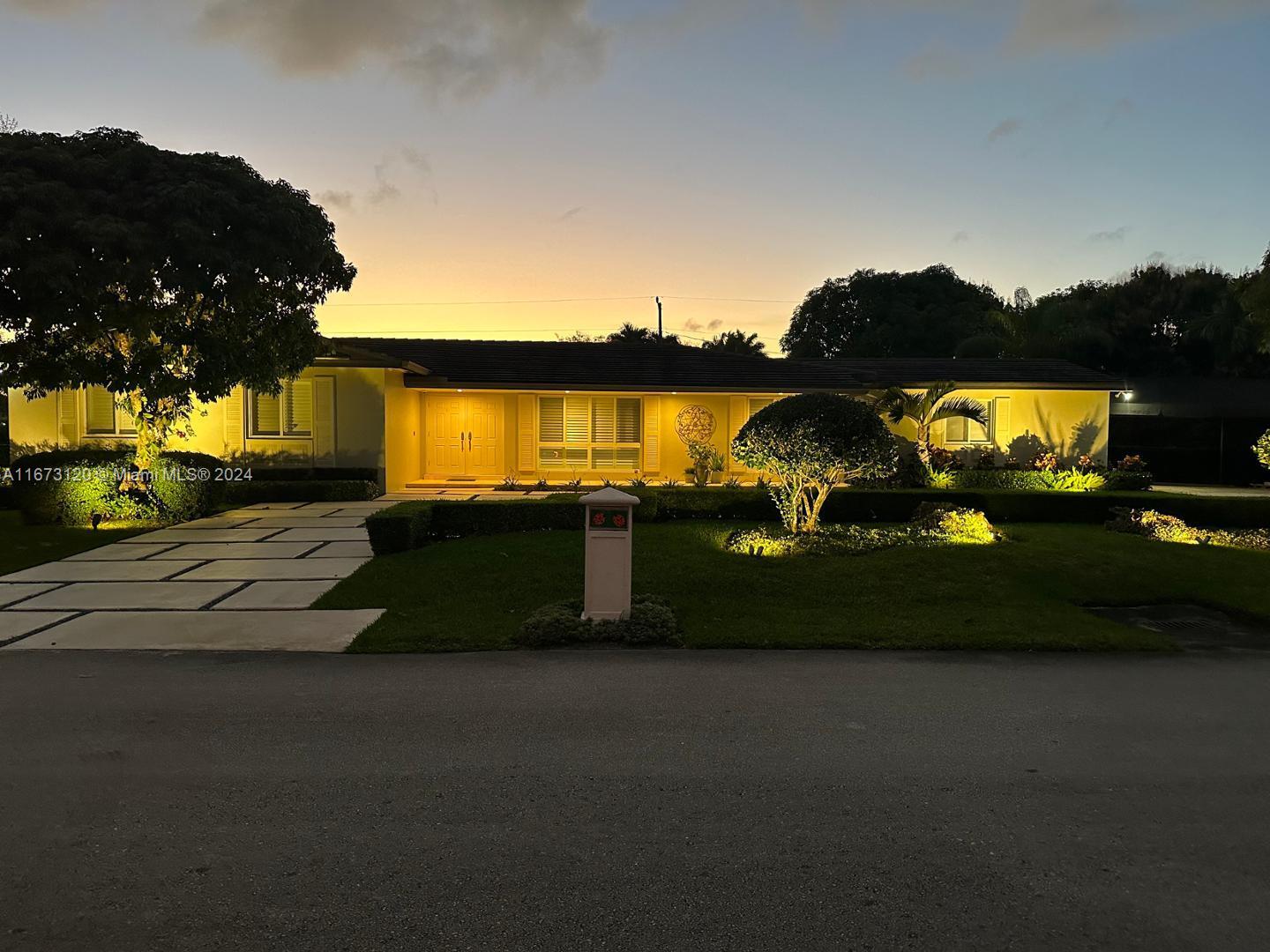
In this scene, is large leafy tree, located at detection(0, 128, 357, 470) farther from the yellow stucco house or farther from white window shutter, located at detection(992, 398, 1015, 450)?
white window shutter, located at detection(992, 398, 1015, 450)

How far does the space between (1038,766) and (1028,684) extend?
5.51ft

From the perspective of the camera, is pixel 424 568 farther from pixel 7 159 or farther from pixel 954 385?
pixel 954 385

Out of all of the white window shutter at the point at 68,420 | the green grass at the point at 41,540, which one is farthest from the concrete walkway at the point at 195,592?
the white window shutter at the point at 68,420

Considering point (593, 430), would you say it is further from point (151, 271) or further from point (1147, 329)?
point (1147, 329)

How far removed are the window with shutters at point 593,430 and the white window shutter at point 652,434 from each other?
0.16m

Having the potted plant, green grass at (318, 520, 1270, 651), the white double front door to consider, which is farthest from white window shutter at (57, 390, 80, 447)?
the potted plant

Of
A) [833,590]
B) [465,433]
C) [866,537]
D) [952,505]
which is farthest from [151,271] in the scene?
[952,505]

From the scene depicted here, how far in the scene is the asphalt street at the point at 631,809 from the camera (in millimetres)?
2939

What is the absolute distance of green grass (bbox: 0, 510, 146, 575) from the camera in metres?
11.2

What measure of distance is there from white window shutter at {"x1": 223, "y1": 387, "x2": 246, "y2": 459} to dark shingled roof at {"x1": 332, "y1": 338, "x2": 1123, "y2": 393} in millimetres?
2577

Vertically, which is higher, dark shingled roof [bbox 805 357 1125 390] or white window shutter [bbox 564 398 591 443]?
dark shingled roof [bbox 805 357 1125 390]

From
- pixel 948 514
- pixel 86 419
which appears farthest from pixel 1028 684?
pixel 86 419

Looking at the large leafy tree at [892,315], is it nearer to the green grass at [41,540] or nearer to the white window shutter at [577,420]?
the white window shutter at [577,420]

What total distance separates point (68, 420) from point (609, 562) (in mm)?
Answer: 17329
